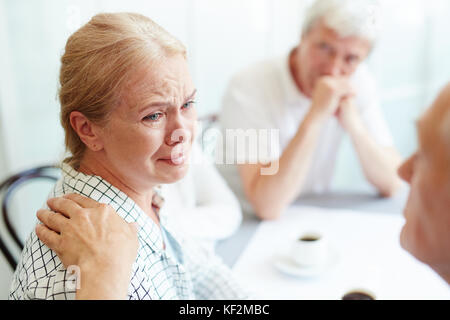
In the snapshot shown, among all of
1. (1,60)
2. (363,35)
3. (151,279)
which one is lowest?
(151,279)

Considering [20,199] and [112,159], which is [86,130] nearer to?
[112,159]

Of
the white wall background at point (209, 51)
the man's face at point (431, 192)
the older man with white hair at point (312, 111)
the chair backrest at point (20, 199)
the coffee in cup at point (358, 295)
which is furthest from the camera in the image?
the white wall background at point (209, 51)

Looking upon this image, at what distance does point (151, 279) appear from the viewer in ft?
2.24

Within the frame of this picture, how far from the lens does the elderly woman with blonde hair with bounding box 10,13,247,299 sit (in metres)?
0.57

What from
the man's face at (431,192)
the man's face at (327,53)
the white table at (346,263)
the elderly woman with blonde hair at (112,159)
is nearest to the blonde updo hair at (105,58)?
the elderly woman with blonde hair at (112,159)

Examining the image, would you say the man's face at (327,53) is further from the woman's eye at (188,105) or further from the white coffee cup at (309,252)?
the woman's eye at (188,105)

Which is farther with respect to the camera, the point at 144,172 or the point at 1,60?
the point at 1,60

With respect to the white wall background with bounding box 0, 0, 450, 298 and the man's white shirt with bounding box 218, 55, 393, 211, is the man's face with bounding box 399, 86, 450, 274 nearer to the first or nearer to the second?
the white wall background with bounding box 0, 0, 450, 298

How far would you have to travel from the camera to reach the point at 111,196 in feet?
2.24

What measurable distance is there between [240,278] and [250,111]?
2.08 feet

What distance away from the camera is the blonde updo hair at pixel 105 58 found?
1.95 ft

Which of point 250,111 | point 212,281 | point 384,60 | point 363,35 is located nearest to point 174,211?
point 212,281

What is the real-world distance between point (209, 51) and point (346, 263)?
1.22 m
